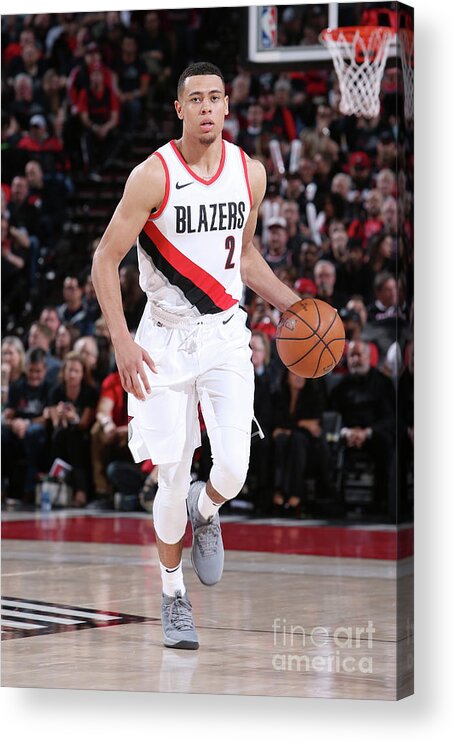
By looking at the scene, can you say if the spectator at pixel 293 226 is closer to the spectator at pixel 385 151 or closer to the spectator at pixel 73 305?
the spectator at pixel 385 151

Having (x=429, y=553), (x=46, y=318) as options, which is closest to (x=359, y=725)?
(x=429, y=553)

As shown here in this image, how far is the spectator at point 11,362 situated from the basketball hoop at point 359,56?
274cm

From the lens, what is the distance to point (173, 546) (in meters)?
6.16

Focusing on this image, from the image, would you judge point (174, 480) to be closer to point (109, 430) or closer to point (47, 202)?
point (109, 430)

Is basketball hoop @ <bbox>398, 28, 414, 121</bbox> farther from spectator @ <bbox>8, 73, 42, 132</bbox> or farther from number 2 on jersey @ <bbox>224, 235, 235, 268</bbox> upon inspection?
spectator @ <bbox>8, 73, 42, 132</bbox>

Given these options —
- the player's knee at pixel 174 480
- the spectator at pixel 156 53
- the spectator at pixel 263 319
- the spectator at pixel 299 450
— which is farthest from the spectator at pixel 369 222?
the player's knee at pixel 174 480

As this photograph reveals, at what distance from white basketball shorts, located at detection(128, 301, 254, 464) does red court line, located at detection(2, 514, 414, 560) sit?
2.73 meters

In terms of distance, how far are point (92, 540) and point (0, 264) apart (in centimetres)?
226

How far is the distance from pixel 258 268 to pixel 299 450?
3.53m

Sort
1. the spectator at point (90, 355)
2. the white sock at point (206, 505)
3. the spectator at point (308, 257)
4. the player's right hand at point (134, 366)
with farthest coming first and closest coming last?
the spectator at point (90, 355)
the spectator at point (308, 257)
the white sock at point (206, 505)
the player's right hand at point (134, 366)

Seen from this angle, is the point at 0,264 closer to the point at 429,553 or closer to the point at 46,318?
the point at 46,318

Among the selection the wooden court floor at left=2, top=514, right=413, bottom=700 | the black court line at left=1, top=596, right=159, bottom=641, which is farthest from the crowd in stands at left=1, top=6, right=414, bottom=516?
the black court line at left=1, top=596, right=159, bottom=641

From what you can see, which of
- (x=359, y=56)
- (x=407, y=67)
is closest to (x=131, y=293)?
(x=359, y=56)

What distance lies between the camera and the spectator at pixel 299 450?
Result: 30.9ft
